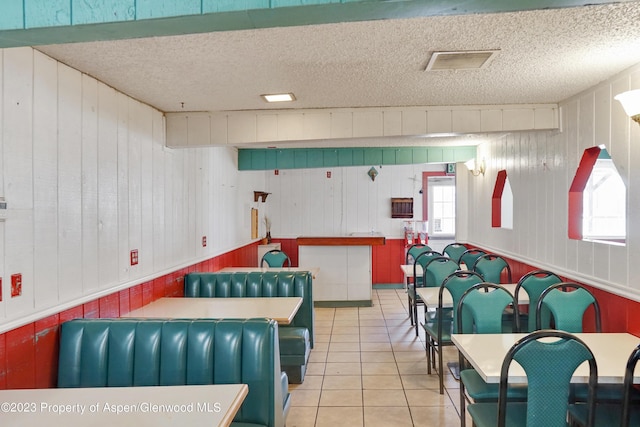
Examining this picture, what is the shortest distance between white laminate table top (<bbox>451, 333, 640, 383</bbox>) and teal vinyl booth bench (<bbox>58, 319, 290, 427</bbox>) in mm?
1013

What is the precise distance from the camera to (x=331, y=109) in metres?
3.72

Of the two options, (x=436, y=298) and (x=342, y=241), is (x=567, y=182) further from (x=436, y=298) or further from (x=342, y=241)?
(x=342, y=241)

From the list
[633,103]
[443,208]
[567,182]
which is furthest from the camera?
[443,208]

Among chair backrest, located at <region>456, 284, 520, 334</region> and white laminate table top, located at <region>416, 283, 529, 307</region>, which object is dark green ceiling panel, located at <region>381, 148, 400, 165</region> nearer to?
white laminate table top, located at <region>416, 283, 529, 307</region>

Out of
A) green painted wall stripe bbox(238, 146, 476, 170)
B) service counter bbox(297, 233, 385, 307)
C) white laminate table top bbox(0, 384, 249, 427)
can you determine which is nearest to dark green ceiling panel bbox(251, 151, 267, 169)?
green painted wall stripe bbox(238, 146, 476, 170)

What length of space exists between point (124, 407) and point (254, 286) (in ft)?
7.63

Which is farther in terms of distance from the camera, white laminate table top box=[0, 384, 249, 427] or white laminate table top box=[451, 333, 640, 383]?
white laminate table top box=[451, 333, 640, 383]

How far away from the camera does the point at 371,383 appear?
3.64 meters

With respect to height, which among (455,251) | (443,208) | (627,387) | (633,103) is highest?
(633,103)

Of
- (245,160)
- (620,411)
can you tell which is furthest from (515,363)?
(245,160)

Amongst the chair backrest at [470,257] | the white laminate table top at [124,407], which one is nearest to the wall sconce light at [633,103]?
the white laminate table top at [124,407]

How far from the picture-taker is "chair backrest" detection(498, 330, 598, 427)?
1781 mm

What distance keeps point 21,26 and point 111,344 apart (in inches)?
60.7

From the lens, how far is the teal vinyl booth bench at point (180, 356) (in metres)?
2.13
